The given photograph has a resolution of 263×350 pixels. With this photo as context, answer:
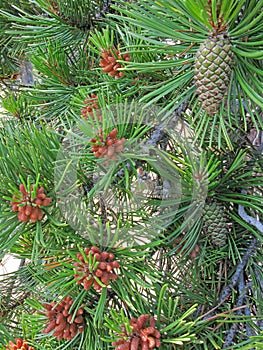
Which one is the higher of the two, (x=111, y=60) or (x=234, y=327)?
(x=111, y=60)

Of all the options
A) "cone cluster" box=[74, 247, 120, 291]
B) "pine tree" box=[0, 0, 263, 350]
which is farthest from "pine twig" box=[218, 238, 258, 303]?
"cone cluster" box=[74, 247, 120, 291]

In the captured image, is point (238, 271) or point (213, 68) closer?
point (213, 68)

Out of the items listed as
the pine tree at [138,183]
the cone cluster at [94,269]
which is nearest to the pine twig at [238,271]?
the pine tree at [138,183]

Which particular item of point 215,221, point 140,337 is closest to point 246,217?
point 215,221

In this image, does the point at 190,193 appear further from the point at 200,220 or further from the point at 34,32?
the point at 34,32

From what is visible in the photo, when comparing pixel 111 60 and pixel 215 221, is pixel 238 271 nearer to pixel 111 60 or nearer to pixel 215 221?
pixel 215 221

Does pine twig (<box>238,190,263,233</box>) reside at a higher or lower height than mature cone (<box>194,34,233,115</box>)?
lower

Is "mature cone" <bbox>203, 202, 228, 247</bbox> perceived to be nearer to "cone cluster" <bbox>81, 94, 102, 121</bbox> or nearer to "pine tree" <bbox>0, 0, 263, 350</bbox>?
"pine tree" <bbox>0, 0, 263, 350</bbox>
